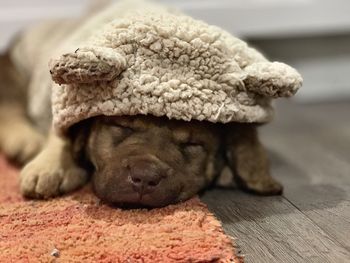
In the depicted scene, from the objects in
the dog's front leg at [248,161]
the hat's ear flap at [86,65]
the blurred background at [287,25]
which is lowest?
the dog's front leg at [248,161]

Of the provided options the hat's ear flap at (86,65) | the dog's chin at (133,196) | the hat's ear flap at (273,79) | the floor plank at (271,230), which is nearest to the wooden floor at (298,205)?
the floor plank at (271,230)

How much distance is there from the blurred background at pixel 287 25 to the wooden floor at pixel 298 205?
1.69 feet

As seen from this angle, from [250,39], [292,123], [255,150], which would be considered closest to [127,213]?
[255,150]

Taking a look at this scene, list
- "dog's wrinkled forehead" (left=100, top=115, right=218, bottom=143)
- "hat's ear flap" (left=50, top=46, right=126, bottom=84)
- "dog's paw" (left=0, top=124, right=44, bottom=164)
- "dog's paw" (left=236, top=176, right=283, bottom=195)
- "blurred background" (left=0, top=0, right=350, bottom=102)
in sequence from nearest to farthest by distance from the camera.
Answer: "hat's ear flap" (left=50, top=46, right=126, bottom=84), "dog's wrinkled forehead" (left=100, top=115, right=218, bottom=143), "dog's paw" (left=236, top=176, right=283, bottom=195), "dog's paw" (left=0, top=124, right=44, bottom=164), "blurred background" (left=0, top=0, right=350, bottom=102)

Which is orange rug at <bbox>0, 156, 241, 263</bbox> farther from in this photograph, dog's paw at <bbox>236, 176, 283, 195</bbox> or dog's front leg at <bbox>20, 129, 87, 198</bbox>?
dog's paw at <bbox>236, 176, 283, 195</bbox>

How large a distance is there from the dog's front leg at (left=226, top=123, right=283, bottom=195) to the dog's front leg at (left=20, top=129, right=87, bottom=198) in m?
0.35

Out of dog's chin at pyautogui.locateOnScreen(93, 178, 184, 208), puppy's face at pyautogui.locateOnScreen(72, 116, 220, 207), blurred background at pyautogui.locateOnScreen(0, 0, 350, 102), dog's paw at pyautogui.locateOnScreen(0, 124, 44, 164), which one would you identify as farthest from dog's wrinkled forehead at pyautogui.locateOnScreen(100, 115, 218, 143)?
blurred background at pyautogui.locateOnScreen(0, 0, 350, 102)

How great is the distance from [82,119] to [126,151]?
13cm

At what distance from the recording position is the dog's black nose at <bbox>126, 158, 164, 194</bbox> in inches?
49.8

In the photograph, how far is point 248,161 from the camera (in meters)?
1.47

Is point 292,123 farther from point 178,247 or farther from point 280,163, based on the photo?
point 178,247

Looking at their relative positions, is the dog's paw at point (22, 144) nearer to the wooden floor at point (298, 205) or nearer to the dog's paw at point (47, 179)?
the dog's paw at point (47, 179)

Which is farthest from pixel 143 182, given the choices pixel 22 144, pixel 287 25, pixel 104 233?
pixel 287 25

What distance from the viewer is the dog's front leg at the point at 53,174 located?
1408 millimetres
